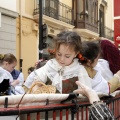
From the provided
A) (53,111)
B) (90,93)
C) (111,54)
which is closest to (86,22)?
(111,54)

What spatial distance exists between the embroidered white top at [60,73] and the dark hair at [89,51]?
0.14 metres

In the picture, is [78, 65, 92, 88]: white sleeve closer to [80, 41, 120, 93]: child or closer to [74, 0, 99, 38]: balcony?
[80, 41, 120, 93]: child

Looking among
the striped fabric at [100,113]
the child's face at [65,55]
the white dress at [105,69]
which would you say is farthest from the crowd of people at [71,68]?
the white dress at [105,69]

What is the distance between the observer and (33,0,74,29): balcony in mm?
16194

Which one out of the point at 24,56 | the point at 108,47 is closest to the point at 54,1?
the point at 24,56

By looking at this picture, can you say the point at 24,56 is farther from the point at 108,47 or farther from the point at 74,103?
the point at 74,103

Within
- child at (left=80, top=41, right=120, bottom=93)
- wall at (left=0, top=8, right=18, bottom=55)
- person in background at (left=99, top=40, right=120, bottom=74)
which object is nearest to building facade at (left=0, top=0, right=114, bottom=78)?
wall at (left=0, top=8, right=18, bottom=55)

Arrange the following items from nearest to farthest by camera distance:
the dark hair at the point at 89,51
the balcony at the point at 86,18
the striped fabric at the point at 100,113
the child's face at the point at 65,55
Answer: the striped fabric at the point at 100,113, the child's face at the point at 65,55, the dark hair at the point at 89,51, the balcony at the point at 86,18

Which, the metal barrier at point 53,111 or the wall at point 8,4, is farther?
the wall at point 8,4

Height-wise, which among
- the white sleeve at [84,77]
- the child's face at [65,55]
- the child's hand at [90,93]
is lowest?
the child's hand at [90,93]

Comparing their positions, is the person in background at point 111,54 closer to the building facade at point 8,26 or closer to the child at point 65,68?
the child at point 65,68

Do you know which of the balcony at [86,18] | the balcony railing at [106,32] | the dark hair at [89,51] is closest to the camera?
the dark hair at [89,51]

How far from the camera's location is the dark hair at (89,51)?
2.78 m

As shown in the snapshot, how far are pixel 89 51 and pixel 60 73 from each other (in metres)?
0.38
